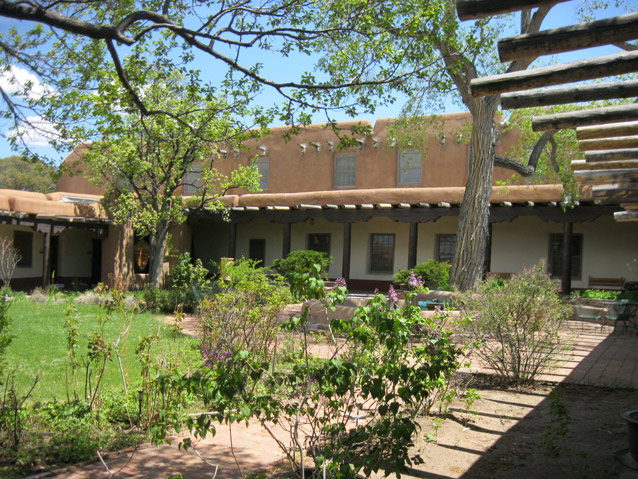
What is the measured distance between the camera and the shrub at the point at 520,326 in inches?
272

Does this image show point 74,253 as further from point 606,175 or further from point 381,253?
point 606,175

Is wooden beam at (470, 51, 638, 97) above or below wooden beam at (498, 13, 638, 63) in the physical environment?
below

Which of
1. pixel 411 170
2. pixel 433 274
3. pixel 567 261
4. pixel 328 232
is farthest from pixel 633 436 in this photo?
pixel 328 232

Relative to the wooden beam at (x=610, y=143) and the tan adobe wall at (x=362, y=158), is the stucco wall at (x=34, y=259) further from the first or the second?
the wooden beam at (x=610, y=143)

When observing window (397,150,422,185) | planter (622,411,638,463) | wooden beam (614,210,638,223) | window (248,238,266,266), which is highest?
window (397,150,422,185)

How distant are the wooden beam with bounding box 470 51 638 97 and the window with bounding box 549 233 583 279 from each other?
652 inches

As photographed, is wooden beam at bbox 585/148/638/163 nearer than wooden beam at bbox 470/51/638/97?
No

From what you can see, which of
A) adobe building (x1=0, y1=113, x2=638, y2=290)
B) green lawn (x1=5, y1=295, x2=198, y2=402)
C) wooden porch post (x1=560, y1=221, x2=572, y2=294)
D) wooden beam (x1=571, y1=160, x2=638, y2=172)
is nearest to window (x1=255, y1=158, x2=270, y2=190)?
adobe building (x1=0, y1=113, x2=638, y2=290)

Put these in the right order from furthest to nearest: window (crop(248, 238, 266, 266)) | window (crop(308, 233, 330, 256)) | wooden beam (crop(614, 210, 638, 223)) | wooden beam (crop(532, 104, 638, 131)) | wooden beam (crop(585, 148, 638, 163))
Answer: window (crop(248, 238, 266, 266))
window (crop(308, 233, 330, 256))
wooden beam (crop(614, 210, 638, 223))
wooden beam (crop(585, 148, 638, 163))
wooden beam (crop(532, 104, 638, 131))

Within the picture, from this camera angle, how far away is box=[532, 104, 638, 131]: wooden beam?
15.1ft

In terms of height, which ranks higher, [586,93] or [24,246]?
[586,93]

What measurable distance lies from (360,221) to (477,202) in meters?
7.21

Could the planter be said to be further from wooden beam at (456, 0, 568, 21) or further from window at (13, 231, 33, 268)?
window at (13, 231, 33, 268)

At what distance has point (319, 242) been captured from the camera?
23.6m
